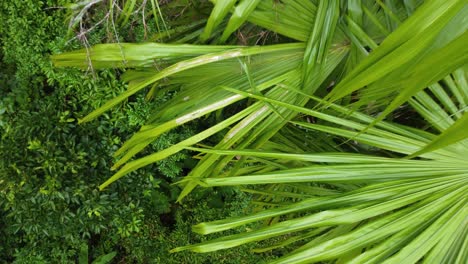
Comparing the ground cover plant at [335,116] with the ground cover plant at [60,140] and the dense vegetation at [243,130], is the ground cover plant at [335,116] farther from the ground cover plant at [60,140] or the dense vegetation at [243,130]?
the ground cover plant at [60,140]

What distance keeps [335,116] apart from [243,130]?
24 centimetres

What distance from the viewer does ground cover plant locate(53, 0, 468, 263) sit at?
867 millimetres

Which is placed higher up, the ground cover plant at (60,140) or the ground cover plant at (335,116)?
the ground cover plant at (335,116)

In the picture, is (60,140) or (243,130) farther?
(60,140)

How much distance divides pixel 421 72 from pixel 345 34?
612 mm

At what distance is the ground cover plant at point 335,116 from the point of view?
87cm

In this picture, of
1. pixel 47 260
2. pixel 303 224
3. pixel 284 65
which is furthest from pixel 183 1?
pixel 47 260

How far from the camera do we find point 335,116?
1.11 m

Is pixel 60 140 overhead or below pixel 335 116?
below

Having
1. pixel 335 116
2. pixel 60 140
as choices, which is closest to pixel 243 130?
→ pixel 335 116

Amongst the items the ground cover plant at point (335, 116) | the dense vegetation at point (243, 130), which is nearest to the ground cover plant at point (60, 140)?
the dense vegetation at point (243, 130)

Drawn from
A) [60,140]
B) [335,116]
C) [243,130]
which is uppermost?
[335,116]

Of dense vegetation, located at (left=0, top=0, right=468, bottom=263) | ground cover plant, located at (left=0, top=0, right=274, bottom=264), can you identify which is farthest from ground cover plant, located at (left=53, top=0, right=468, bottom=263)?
ground cover plant, located at (left=0, top=0, right=274, bottom=264)

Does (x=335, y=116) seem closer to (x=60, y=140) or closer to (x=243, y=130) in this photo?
(x=243, y=130)
